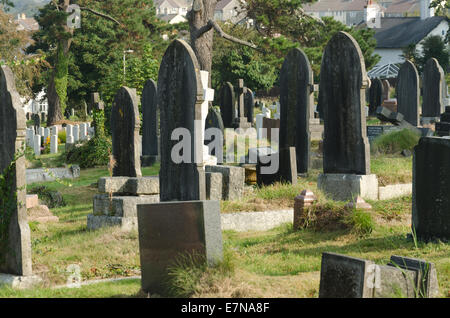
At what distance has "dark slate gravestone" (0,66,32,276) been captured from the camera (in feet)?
24.2

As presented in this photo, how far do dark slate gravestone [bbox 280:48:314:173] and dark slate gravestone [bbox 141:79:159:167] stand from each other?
4.32 metres

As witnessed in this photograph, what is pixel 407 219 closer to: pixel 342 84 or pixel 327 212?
pixel 327 212

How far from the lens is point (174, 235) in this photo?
21.6 ft

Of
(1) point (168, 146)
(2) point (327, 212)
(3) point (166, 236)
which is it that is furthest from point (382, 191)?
(3) point (166, 236)

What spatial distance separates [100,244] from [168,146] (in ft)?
6.54

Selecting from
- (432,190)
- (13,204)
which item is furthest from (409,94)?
(13,204)

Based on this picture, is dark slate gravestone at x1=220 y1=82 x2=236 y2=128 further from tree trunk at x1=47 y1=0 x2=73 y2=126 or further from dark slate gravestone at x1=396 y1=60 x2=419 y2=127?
tree trunk at x1=47 y1=0 x2=73 y2=126

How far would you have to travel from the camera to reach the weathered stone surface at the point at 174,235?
6.46 meters

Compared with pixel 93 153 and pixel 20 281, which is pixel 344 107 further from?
pixel 93 153

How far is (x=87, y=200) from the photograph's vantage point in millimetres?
14539

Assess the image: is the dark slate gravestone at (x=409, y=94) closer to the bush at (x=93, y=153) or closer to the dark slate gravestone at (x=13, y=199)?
the bush at (x=93, y=153)

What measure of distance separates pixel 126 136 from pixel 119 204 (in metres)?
→ 1.88

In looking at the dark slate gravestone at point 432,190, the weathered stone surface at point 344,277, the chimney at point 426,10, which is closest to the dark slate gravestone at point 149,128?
the dark slate gravestone at point 432,190

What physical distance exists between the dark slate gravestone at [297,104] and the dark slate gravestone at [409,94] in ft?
27.1
